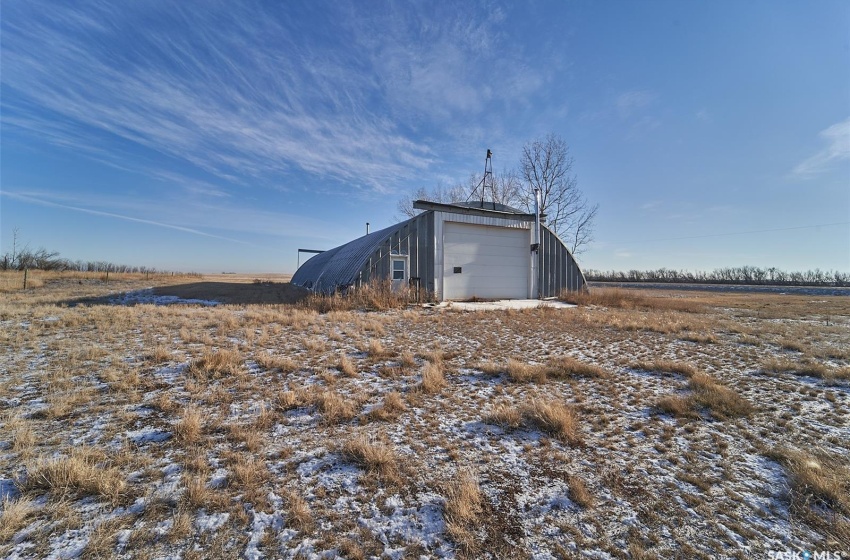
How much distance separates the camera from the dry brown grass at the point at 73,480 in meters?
2.63

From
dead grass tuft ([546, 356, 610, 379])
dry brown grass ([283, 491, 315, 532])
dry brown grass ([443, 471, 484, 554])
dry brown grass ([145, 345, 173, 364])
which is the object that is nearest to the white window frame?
dry brown grass ([145, 345, 173, 364])

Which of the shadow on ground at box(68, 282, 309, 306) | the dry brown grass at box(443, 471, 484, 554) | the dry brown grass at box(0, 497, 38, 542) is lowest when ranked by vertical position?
the dry brown grass at box(443, 471, 484, 554)

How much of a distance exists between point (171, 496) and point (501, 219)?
17.0m

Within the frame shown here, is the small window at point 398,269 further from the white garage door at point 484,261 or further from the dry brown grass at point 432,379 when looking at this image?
the dry brown grass at point 432,379

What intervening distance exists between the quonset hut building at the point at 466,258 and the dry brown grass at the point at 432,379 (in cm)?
958

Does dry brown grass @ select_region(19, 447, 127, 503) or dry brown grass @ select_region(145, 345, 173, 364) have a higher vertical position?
dry brown grass @ select_region(145, 345, 173, 364)

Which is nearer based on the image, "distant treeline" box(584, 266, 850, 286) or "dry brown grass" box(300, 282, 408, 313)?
"dry brown grass" box(300, 282, 408, 313)

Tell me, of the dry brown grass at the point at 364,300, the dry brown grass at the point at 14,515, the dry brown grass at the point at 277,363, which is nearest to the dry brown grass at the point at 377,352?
the dry brown grass at the point at 277,363

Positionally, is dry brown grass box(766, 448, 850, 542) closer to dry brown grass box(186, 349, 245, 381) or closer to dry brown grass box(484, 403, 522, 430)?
dry brown grass box(484, 403, 522, 430)

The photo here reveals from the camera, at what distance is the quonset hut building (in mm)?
15484

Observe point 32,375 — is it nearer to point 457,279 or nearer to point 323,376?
point 323,376

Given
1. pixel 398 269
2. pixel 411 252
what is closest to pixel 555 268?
pixel 411 252

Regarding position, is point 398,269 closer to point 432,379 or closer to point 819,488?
point 432,379

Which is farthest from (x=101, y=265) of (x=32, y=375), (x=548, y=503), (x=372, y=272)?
(x=548, y=503)
